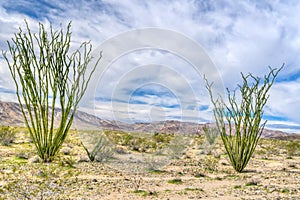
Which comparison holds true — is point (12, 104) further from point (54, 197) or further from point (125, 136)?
point (54, 197)

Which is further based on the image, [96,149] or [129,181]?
[96,149]

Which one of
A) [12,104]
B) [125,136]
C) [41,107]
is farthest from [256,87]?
[12,104]

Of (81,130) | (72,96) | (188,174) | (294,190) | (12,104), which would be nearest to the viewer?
(294,190)

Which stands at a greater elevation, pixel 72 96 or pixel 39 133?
pixel 72 96

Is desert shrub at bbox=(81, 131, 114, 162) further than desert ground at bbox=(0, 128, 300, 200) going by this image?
Yes

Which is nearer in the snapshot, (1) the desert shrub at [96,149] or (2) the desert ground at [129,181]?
(2) the desert ground at [129,181]

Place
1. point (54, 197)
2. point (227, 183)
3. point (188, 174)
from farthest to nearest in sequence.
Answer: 1. point (188, 174)
2. point (227, 183)
3. point (54, 197)

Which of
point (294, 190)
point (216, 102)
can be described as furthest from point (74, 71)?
point (294, 190)

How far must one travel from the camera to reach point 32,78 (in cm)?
900

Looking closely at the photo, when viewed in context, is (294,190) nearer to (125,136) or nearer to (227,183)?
(227,183)

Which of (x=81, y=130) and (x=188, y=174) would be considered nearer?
(x=188, y=174)

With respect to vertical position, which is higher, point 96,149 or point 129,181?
point 96,149

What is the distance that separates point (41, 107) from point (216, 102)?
5.65 meters

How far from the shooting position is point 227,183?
7371mm
